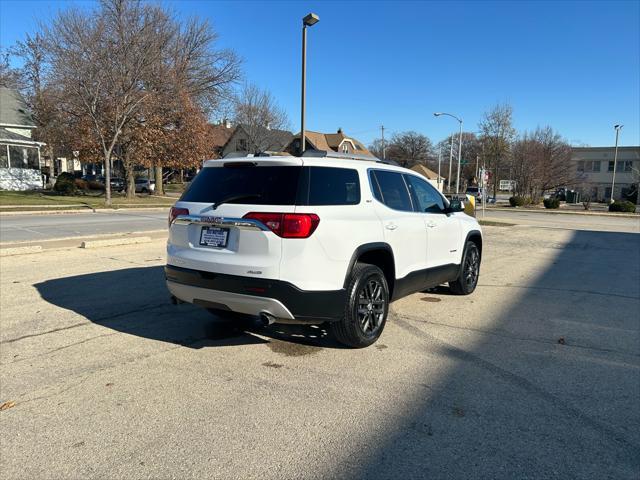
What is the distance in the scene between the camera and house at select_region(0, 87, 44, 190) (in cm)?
3575

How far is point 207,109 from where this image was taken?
126 feet

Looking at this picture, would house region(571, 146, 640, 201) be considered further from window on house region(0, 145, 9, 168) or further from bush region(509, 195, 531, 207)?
window on house region(0, 145, 9, 168)

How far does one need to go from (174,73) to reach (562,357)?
30767 millimetres

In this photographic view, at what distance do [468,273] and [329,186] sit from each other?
379 centimetres

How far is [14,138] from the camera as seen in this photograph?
36.2 meters

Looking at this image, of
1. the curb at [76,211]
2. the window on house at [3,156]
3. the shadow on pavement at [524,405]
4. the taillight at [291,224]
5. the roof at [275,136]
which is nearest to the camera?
the shadow on pavement at [524,405]

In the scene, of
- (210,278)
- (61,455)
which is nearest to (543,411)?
(210,278)

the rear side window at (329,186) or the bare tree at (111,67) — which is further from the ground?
the bare tree at (111,67)

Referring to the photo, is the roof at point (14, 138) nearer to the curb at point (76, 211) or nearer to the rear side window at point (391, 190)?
the curb at point (76, 211)

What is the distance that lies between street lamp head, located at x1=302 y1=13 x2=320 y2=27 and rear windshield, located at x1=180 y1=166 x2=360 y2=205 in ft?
49.8

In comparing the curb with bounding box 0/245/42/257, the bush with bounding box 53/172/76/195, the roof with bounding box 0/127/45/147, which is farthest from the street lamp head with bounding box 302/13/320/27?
the roof with bounding box 0/127/45/147

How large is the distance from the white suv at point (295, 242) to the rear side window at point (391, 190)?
2cm

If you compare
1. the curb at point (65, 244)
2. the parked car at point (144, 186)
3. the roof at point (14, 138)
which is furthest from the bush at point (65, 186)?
the curb at point (65, 244)

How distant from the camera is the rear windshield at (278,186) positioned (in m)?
4.01
